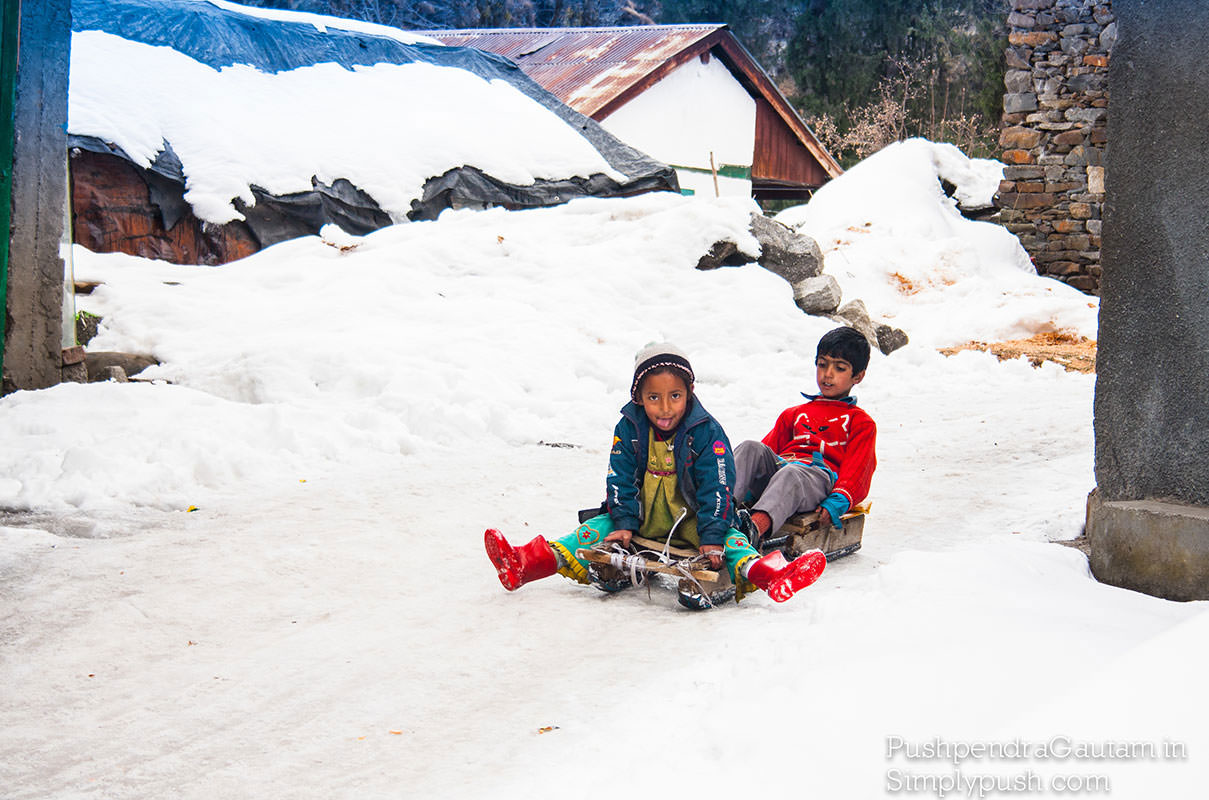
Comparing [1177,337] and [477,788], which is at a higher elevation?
[1177,337]

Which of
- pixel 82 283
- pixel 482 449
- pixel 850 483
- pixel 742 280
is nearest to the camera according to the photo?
pixel 850 483

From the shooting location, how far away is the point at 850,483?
4.09 metres

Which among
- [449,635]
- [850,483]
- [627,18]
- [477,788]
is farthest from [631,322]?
[627,18]

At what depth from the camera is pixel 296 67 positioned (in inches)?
503

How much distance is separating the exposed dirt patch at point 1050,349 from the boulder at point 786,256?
1661 millimetres

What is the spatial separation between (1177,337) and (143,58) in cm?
1123

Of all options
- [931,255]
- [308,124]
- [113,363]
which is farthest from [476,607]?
[931,255]

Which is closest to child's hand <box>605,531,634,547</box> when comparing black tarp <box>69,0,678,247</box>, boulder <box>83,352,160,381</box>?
boulder <box>83,352,160,381</box>

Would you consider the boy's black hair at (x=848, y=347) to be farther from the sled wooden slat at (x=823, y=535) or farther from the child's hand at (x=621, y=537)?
the child's hand at (x=621, y=537)

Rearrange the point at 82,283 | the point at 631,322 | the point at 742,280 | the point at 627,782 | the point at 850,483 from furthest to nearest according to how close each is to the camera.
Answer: the point at 742,280 → the point at 631,322 → the point at 82,283 → the point at 850,483 → the point at 627,782

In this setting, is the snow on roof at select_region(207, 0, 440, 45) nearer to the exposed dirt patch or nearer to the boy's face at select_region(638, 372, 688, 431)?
the exposed dirt patch

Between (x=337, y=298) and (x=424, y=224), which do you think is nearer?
(x=337, y=298)

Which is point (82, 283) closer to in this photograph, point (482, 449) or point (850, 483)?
point (482, 449)

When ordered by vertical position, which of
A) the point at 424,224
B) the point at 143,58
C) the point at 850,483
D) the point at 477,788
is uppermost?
the point at 143,58
